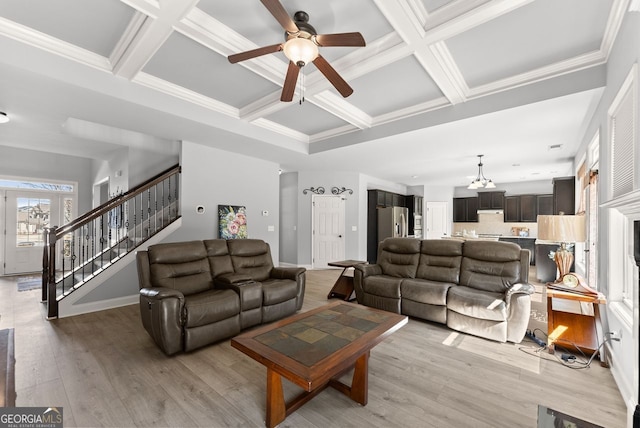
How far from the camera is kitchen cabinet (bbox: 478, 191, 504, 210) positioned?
29.6 ft

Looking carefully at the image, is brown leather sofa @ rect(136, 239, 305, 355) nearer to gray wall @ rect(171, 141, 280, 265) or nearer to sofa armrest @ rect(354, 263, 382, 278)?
sofa armrest @ rect(354, 263, 382, 278)

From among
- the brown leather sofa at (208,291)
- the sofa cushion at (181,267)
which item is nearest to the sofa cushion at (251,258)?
the brown leather sofa at (208,291)

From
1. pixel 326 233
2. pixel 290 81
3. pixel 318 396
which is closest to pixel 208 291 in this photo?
pixel 318 396

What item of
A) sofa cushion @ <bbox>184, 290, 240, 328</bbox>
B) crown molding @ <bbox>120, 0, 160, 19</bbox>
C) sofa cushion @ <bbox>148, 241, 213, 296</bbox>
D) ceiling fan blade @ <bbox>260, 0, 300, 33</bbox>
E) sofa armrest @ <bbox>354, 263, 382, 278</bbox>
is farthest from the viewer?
sofa armrest @ <bbox>354, 263, 382, 278</bbox>

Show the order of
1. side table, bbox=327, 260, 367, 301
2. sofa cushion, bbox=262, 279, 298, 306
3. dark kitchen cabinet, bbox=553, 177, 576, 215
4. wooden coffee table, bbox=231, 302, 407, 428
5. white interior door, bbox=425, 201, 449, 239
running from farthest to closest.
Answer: white interior door, bbox=425, 201, 449, 239, dark kitchen cabinet, bbox=553, 177, 576, 215, side table, bbox=327, 260, 367, 301, sofa cushion, bbox=262, 279, 298, 306, wooden coffee table, bbox=231, 302, 407, 428

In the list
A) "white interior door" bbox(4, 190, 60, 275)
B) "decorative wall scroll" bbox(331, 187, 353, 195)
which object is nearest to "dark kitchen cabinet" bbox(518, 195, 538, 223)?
"decorative wall scroll" bbox(331, 187, 353, 195)

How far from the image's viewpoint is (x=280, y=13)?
6.02 feet

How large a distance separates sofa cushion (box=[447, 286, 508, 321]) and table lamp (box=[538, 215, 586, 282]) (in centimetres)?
64

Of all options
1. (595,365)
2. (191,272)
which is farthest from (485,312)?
(191,272)

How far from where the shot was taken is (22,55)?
2.55 metres

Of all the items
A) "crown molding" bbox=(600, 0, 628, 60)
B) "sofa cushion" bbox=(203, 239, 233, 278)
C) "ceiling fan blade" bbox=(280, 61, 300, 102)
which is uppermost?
"crown molding" bbox=(600, 0, 628, 60)

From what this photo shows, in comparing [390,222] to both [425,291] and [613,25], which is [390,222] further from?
[613,25]

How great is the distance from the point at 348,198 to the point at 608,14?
5555 mm

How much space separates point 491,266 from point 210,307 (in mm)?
3346
